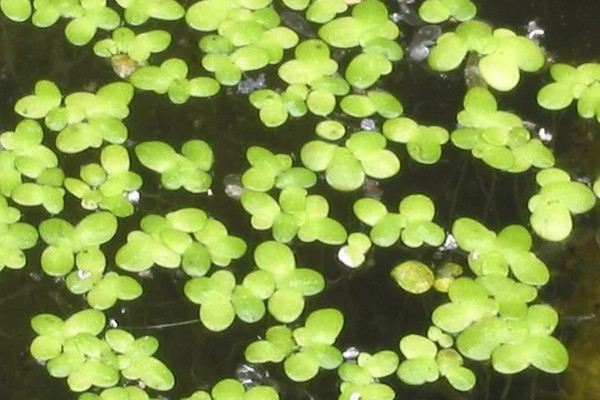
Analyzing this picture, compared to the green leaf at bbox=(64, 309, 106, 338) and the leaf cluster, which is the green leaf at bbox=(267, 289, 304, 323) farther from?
the green leaf at bbox=(64, 309, 106, 338)

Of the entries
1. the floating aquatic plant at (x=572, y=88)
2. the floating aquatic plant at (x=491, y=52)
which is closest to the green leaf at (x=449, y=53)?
the floating aquatic plant at (x=491, y=52)

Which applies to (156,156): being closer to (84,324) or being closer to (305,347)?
(84,324)

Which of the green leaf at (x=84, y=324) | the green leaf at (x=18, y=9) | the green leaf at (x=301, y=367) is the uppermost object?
the green leaf at (x=18, y=9)

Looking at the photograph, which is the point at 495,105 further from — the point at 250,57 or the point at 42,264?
the point at 42,264

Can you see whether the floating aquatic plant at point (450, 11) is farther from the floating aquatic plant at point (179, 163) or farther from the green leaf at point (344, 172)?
the floating aquatic plant at point (179, 163)

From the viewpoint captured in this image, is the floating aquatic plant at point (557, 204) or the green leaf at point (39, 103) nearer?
the floating aquatic plant at point (557, 204)

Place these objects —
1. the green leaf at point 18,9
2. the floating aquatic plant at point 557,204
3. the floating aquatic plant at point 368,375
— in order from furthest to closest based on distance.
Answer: the green leaf at point 18,9, the floating aquatic plant at point 557,204, the floating aquatic plant at point 368,375

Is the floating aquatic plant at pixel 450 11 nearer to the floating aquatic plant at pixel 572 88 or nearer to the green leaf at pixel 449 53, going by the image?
the green leaf at pixel 449 53

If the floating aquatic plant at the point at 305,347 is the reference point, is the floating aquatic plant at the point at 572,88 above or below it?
above

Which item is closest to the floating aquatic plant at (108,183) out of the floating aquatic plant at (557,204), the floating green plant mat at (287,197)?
the floating green plant mat at (287,197)

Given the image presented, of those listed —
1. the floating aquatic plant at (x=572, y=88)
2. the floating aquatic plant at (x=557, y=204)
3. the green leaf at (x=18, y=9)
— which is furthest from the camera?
the green leaf at (x=18, y=9)
